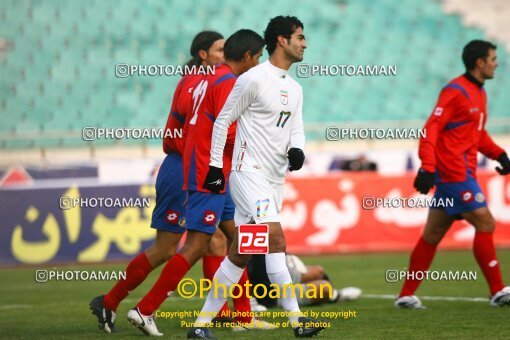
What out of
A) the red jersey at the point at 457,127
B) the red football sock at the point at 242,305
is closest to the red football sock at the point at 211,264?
the red football sock at the point at 242,305

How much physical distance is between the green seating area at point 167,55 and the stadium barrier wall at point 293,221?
2511 millimetres

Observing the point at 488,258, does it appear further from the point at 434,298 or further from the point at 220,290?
the point at 220,290

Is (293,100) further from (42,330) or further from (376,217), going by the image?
(376,217)

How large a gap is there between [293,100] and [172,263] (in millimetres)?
1468

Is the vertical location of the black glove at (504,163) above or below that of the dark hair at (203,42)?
below

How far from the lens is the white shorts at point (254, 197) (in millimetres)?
6797

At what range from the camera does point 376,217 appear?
16.0 metres

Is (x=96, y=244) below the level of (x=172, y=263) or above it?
below

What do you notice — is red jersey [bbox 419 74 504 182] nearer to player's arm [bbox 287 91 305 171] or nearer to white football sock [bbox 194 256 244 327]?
player's arm [bbox 287 91 305 171]

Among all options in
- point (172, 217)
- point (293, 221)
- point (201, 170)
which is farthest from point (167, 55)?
point (201, 170)

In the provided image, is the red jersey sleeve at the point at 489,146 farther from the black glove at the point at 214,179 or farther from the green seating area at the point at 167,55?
the green seating area at the point at 167,55

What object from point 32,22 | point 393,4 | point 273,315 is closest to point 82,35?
point 32,22

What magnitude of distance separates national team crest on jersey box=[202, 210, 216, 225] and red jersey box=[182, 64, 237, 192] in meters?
0.22

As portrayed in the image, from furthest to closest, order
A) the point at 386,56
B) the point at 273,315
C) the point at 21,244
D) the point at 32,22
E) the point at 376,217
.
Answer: the point at 386,56 < the point at 32,22 < the point at 376,217 < the point at 21,244 < the point at 273,315
